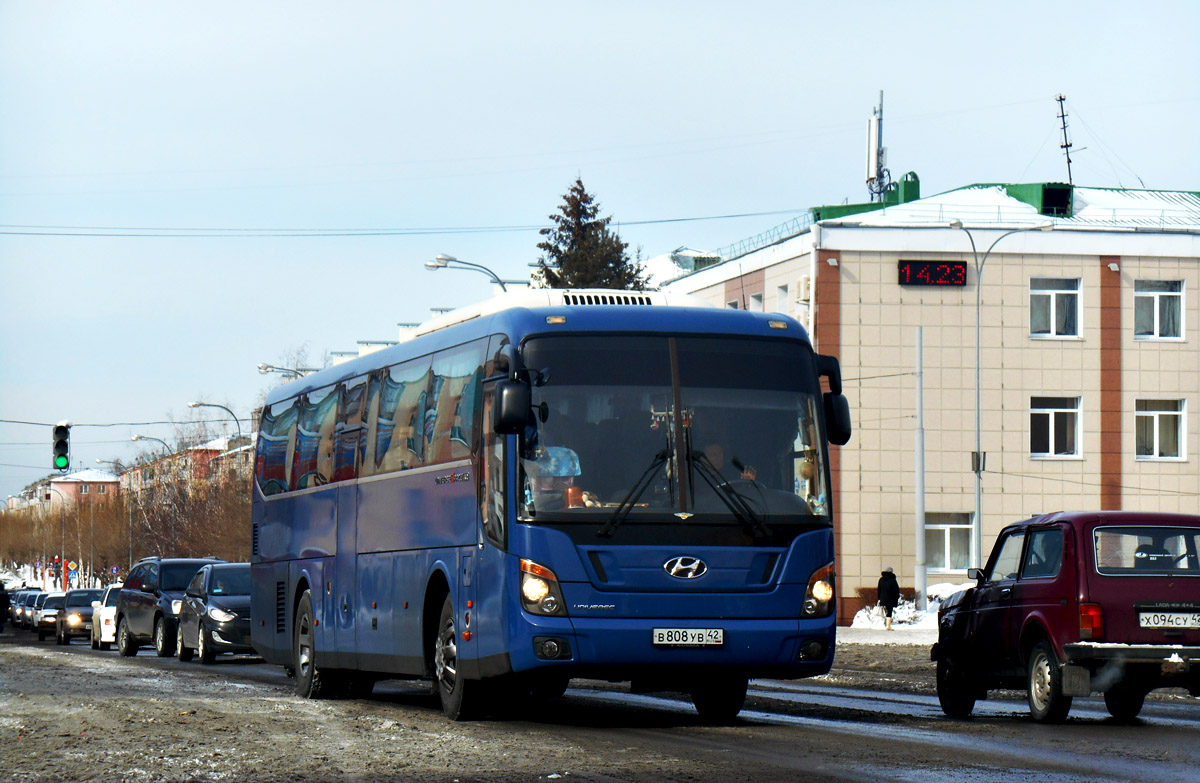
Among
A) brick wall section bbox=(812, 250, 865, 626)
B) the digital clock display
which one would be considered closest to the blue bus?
brick wall section bbox=(812, 250, 865, 626)

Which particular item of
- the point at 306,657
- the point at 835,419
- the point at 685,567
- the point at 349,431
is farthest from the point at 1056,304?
the point at 685,567

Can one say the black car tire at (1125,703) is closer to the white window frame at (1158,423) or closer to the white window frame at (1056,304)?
the white window frame at (1056,304)

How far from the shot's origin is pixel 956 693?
15.7 meters

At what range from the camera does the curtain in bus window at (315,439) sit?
18375mm

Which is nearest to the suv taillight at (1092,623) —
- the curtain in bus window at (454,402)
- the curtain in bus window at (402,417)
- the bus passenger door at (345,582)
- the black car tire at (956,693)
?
the black car tire at (956,693)

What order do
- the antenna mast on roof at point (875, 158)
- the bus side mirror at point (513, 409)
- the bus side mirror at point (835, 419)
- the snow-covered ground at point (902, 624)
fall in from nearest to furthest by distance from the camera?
the bus side mirror at point (513, 409) → the bus side mirror at point (835, 419) → the snow-covered ground at point (902, 624) → the antenna mast on roof at point (875, 158)

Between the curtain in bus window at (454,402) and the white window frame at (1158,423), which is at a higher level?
the white window frame at (1158,423)

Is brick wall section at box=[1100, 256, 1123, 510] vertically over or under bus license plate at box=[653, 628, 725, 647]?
over

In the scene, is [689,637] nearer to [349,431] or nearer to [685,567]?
[685,567]

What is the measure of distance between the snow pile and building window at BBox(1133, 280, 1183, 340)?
30.5ft

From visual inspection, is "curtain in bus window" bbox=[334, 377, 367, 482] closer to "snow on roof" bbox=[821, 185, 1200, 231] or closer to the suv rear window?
the suv rear window

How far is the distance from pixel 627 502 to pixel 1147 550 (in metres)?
4.34

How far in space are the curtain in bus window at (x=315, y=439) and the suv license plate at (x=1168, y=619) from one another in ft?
26.4

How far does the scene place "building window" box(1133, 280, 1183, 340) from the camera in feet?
175
